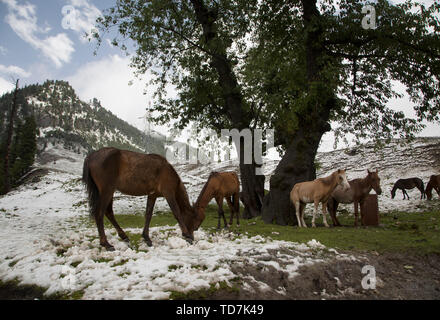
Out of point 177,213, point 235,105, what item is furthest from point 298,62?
point 177,213

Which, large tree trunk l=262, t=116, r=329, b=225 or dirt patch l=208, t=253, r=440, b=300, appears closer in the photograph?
dirt patch l=208, t=253, r=440, b=300

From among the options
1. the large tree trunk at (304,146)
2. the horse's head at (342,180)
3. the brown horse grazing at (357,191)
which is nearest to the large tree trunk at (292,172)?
the large tree trunk at (304,146)

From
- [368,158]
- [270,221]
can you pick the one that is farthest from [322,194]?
[368,158]

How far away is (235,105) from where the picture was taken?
17141 mm

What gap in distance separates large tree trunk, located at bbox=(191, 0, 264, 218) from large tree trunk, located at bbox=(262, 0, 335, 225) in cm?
359

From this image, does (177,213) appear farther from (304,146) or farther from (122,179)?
(304,146)

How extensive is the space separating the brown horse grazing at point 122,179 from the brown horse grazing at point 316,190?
6.13 meters

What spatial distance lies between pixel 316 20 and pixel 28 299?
45.4 ft

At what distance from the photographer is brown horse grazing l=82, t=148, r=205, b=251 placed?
6.42 meters

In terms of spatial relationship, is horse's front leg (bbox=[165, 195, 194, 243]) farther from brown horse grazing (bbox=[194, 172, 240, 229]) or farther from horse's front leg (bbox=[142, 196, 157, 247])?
brown horse grazing (bbox=[194, 172, 240, 229])

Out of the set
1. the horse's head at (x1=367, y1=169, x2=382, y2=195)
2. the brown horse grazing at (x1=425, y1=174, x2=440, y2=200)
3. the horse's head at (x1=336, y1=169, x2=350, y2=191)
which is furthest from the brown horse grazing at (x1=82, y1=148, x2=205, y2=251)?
the brown horse grazing at (x1=425, y1=174, x2=440, y2=200)

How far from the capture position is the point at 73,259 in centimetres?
553

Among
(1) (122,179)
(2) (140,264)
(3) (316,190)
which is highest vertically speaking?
(1) (122,179)

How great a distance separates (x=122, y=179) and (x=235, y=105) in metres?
11.7
